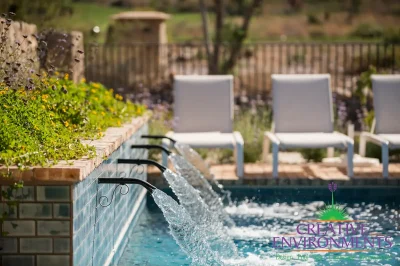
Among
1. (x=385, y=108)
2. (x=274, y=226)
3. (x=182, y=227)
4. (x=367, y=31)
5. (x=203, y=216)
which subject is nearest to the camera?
(x=182, y=227)

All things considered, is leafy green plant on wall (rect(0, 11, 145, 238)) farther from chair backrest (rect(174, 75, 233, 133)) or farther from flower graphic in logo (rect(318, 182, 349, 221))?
chair backrest (rect(174, 75, 233, 133))

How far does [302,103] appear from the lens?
875 centimetres

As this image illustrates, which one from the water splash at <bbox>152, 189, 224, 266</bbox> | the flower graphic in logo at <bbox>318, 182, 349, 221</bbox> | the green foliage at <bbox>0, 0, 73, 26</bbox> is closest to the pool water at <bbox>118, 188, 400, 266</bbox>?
the flower graphic in logo at <bbox>318, 182, 349, 221</bbox>

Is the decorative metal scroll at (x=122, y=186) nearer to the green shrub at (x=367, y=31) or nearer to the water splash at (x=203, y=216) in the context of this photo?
the water splash at (x=203, y=216)

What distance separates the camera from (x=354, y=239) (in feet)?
19.4

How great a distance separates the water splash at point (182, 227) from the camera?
172 inches

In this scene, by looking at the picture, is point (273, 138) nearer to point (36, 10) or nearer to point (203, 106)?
point (203, 106)

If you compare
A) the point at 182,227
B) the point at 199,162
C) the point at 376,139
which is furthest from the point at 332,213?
the point at 182,227

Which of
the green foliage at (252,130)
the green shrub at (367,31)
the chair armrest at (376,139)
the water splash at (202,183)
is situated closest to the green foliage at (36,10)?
the green foliage at (252,130)

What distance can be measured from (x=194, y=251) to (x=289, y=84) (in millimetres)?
4610

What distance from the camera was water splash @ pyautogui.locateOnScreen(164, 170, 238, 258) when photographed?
532 cm

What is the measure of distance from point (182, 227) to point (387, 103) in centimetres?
492

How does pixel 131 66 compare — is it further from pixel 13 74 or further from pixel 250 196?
pixel 13 74

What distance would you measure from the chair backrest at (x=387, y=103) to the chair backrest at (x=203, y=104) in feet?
5.69
